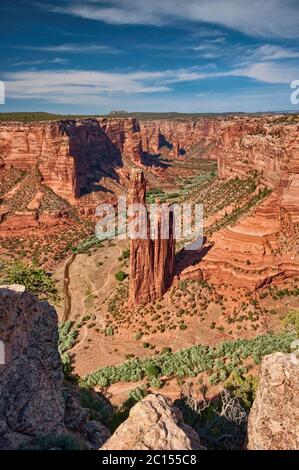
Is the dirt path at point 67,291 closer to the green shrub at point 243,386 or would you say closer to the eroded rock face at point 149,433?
the green shrub at point 243,386

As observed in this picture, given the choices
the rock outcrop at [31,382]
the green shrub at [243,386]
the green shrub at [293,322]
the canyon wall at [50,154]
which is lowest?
the green shrub at [243,386]

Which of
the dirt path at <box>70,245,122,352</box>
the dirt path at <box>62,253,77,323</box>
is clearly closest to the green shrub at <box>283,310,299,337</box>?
the dirt path at <box>70,245,122,352</box>

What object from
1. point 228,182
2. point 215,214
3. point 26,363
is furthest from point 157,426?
point 228,182

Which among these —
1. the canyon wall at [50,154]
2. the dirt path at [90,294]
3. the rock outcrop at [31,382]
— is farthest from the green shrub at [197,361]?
the canyon wall at [50,154]

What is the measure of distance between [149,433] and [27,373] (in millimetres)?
6997

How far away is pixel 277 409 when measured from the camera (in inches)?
561

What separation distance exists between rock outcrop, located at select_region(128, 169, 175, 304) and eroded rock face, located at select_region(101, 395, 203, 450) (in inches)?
1327

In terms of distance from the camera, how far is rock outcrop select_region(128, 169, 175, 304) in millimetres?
45688

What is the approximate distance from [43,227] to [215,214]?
43.2 meters

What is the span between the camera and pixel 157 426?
11.7m

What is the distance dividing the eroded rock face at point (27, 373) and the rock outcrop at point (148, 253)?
27.3 meters

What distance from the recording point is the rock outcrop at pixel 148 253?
45.7m

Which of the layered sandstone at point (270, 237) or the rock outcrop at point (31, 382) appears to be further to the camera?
the layered sandstone at point (270, 237)
